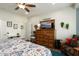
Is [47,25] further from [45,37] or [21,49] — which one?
[21,49]

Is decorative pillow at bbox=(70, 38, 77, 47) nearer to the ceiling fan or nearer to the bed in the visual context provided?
the bed

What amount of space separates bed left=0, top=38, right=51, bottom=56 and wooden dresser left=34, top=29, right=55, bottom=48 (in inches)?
2.7

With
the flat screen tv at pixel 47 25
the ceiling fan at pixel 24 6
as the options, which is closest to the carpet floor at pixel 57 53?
the flat screen tv at pixel 47 25

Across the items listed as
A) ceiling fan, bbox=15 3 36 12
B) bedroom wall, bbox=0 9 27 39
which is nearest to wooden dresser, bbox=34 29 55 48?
bedroom wall, bbox=0 9 27 39

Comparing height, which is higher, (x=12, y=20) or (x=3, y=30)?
(x=12, y=20)

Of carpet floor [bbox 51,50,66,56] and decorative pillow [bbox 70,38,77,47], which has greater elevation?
decorative pillow [bbox 70,38,77,47]

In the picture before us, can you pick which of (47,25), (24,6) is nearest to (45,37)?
(47,25)

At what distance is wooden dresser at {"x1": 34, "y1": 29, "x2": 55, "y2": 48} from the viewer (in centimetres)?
164

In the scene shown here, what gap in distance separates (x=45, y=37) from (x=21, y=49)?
0.37 meters

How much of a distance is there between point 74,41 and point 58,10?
18.3 inches

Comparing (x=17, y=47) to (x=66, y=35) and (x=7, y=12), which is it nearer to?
(x=7, y=12)

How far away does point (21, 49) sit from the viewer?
1623 millimetres

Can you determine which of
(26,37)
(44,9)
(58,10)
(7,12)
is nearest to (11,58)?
(26,37)

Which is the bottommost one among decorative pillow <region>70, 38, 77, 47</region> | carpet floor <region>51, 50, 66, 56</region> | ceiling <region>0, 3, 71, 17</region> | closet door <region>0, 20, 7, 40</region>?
carpet floor <region>51, 50, 66, 56</region>
